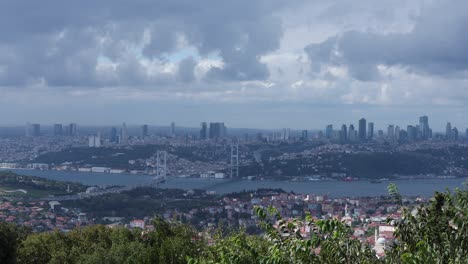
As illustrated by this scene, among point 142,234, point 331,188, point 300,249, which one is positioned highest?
point 300,249

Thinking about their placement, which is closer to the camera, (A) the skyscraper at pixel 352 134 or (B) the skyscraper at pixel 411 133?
(B) the skyscraper at pixel 411 133

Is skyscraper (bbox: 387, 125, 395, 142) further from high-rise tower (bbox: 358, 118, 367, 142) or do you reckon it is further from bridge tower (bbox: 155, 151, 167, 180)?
bridge tower (bbox: 155, 151, 167, 180)

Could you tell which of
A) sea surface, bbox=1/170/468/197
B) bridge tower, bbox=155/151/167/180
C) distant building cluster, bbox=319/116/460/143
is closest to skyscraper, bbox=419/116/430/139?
distant building cluster, bbox=319/116/460/143

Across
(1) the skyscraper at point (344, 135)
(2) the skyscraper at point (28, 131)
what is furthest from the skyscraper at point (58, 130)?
(1) the skyscraper at point (344, 135)

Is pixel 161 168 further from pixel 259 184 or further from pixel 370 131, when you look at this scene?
pixel 370 131

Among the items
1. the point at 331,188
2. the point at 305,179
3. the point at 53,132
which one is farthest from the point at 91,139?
the point at 331,188

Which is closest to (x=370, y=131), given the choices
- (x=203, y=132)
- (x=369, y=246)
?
(x=203, y=132)

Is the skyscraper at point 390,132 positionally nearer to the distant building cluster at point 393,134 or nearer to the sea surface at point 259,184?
the distant building cluster at point 393,134

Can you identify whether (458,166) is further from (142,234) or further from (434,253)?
(434,253)
